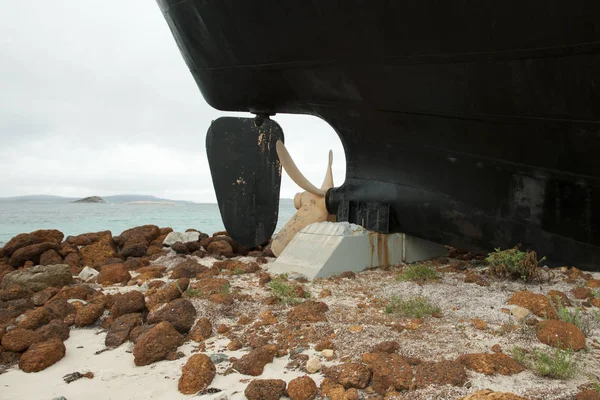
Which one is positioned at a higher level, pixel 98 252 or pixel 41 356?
pixel 98 252

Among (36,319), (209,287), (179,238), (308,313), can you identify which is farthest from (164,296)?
(179,238)

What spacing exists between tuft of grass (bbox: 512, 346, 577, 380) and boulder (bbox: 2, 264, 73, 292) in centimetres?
346

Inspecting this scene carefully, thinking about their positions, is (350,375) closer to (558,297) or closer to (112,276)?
(558,297)

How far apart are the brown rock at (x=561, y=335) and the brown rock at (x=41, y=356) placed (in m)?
2.47

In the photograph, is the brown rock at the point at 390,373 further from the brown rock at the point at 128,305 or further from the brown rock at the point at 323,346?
the brown rock at the point at 128,305

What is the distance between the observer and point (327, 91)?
4227 mm

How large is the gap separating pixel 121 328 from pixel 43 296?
3.81 ft

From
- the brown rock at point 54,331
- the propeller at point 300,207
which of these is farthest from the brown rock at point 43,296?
the propeller at point 300,207

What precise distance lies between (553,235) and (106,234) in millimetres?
4792

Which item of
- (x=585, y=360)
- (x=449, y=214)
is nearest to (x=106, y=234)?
(x=449, y=214)

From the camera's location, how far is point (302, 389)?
6.35ft

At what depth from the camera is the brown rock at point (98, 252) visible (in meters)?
5.36

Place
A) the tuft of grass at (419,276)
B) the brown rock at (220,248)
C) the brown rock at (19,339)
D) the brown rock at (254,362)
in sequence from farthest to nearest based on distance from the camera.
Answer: the brown rock at (220,248), the tuft of grass at (419,276), the brown rock at (19,339), the brown rock at (254,362)

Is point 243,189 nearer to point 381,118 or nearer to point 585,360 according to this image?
point 381,118
